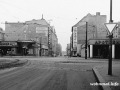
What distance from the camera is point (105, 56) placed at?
4491 cm

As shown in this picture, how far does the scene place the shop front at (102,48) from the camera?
43.7 meters

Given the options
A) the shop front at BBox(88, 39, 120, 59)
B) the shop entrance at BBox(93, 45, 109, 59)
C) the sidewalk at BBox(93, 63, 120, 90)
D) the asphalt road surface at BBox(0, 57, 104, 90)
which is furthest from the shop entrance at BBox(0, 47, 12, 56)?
the sidewalk at BBox(93, 63, 120, 90)

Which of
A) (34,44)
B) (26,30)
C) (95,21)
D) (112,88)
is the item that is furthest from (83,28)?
(112,88)

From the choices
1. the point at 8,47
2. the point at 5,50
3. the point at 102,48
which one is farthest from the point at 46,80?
the point at 5,50

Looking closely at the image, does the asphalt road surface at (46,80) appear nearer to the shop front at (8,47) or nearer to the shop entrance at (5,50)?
the shop front at (8,47)

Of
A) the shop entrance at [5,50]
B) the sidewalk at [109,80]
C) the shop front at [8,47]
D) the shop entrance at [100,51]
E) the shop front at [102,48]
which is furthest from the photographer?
the shop entrance at [5,50]

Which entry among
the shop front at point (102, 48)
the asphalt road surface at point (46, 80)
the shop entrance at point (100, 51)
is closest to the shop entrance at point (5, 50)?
the shop front at point (102, 48)

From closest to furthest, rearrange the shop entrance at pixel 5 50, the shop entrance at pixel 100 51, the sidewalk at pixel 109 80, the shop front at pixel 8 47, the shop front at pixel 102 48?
the sidewalk at pixel 109 80
the shop front at pixel 102 48
the shop entrance at pixel 100 51
the shop front at pixel 8 47
the shop entrance at pixel 5 50

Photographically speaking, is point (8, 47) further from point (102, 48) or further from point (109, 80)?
point (109, 80)

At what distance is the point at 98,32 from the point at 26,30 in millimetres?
29508

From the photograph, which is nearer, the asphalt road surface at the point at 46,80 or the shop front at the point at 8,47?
the asphalt road surface at the point at 46,80

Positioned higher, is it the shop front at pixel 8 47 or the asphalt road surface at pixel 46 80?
the shop front at pixel 8 47

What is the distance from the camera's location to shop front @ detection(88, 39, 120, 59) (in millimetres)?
43691

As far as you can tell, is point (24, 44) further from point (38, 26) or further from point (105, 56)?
point (105, 56)
